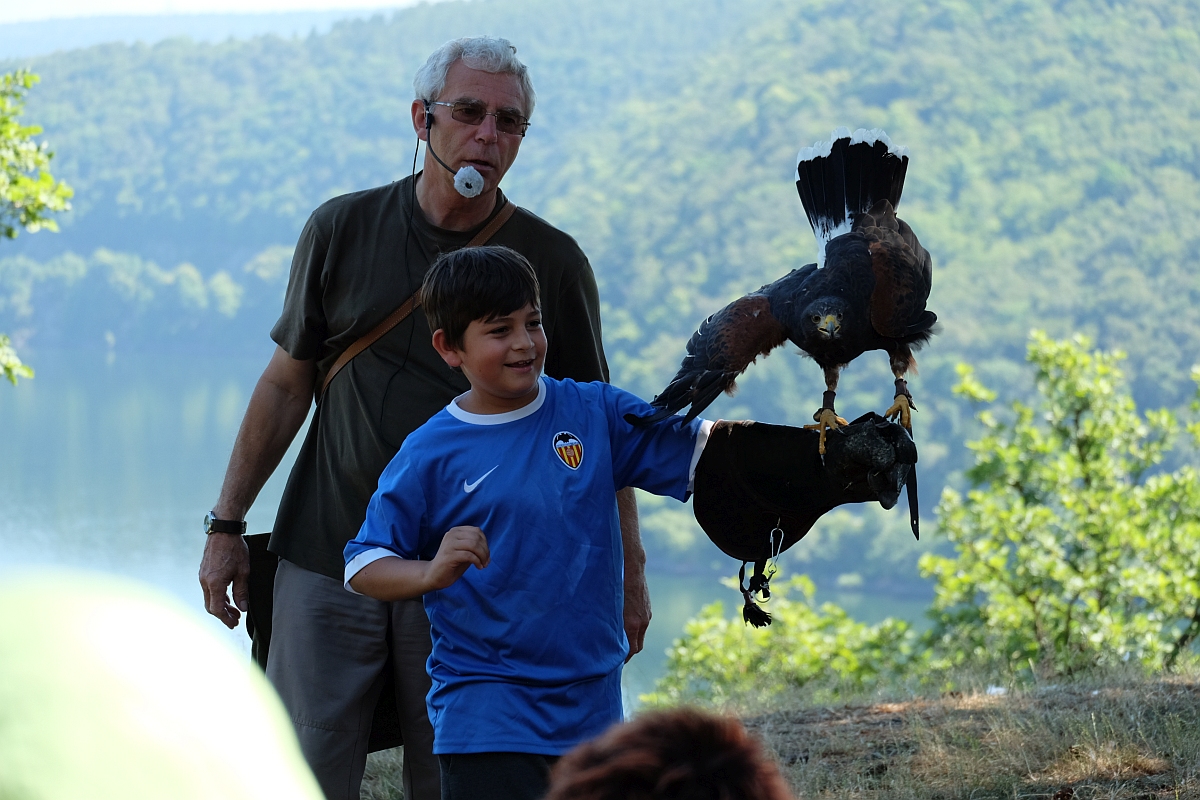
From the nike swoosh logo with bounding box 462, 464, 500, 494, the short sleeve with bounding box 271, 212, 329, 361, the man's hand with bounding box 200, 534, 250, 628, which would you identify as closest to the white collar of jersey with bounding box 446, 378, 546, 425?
the nike swoosh logo with bounding box 462, 464, 500, 494

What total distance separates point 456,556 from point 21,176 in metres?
8.27

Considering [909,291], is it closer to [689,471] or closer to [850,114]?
[689,471]

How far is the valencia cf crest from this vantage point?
195cm

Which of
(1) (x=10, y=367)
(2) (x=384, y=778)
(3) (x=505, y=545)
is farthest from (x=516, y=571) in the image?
(1) (x=10, y=367)

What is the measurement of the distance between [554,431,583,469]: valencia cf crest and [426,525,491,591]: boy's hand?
288 millimetres

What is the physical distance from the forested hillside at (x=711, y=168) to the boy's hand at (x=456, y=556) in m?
32.8

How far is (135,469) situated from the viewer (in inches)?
1992

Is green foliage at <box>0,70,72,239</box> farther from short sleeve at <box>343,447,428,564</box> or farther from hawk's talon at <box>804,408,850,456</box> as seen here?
hawk's talon at <box>804,408,850,456</box>

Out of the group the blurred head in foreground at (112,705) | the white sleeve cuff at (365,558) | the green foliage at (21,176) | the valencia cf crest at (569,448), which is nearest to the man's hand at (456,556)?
the white sleeve cuff at (365,558)

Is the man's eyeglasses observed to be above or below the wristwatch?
above

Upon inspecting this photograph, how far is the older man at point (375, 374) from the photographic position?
2.47 m

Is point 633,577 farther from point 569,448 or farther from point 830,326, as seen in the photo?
point 830,326

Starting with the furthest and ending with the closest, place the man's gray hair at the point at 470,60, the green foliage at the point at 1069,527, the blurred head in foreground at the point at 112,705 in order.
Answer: the green foliage at the point at 1069,527
the man's gray hair at the point at 470,60
the blurred head in foreground at the point at 112,705

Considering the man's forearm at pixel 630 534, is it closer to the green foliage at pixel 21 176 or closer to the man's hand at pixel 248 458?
the man's hand at pixel 248 458
